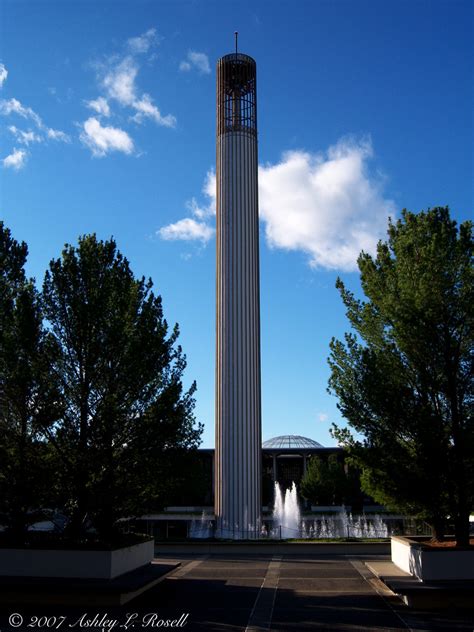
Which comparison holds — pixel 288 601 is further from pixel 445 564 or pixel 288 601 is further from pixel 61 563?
pixel 61 563

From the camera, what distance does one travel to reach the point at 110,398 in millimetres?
15695

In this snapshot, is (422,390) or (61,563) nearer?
(61,563)

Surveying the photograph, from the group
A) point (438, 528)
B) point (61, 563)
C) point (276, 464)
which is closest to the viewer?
point (61, 563)

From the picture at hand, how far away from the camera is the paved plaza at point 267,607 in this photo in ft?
37.9

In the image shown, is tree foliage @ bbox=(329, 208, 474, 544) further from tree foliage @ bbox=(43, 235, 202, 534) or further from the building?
the building

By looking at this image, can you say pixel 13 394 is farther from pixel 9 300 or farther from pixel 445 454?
pixel 445 454

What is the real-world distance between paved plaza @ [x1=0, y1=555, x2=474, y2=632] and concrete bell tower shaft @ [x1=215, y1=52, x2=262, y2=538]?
2201cm

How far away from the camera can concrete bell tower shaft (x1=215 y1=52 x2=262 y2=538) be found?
40.7m

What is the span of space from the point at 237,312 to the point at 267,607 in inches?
1179

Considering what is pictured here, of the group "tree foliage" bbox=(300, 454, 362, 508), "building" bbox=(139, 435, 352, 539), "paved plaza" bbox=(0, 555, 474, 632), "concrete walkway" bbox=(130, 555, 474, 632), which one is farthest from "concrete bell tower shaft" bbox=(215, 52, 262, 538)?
"paved plaza" bbox=(0, 555, 474, 632)

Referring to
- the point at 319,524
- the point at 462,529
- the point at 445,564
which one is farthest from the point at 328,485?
the point at 445,564

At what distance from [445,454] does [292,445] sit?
194 feet

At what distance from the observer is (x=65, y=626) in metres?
11.5

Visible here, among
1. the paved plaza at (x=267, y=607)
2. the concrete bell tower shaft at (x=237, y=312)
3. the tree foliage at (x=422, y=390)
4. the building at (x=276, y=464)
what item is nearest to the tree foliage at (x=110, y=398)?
the paved plaza at (x=267, y=607)
